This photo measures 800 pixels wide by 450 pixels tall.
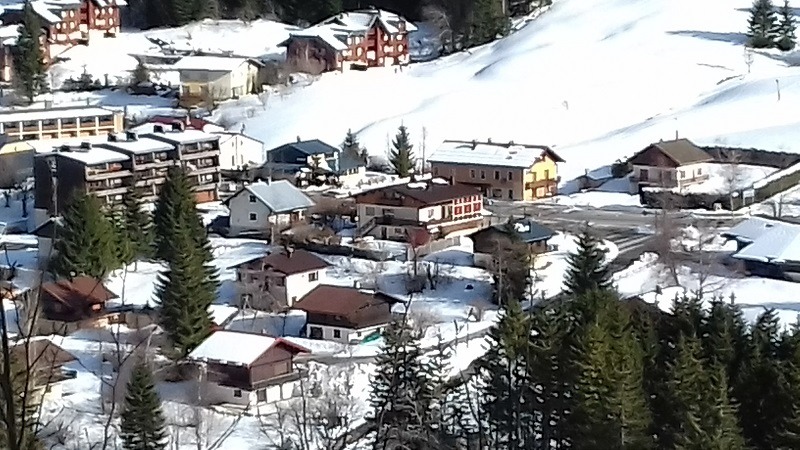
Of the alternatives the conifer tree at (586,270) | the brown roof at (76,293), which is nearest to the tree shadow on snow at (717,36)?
the conifer tree at (586,270)

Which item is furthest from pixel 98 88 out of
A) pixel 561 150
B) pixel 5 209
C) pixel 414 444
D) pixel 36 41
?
pixel 414 444

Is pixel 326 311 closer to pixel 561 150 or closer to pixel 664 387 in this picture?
pixel 664 387

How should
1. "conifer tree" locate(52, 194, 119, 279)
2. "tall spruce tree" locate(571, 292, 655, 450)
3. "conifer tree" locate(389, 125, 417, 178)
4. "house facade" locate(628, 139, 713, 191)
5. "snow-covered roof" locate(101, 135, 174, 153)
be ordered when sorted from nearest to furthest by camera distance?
"tall spruce tree" locate(571, 292, 655, 450) < "conifer tree" locate(52, 194, 119, 279) < "house facade" locate(628, 139, 713, 191) < "snow-covered roof" locate(101, 135, 174, 153) < "conifer tree" locate(389, 125, 417, 178)

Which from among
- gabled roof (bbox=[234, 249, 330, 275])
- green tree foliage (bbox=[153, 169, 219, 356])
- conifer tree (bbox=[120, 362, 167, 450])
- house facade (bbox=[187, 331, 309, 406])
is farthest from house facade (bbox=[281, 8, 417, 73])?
conifer tree (bbox=[120, 362, 167, 450])

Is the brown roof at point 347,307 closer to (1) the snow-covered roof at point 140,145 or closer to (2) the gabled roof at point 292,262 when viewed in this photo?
(2) the gabled roof at point 292,262

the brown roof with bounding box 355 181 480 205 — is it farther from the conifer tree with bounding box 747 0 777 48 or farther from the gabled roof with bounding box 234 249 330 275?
the conifer tree with bounding box 747 0 777 48

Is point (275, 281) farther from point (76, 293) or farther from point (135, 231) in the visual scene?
point (135, 231)
